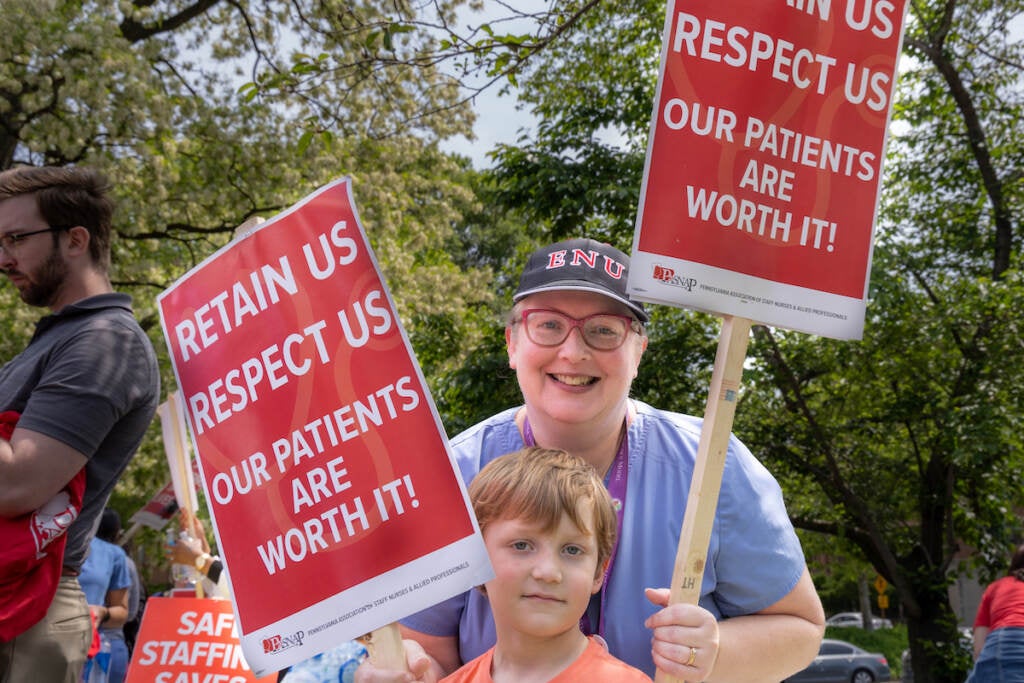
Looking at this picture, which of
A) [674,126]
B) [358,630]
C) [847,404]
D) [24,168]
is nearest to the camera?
[358,630]

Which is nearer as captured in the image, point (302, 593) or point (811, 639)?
point (302, 593)

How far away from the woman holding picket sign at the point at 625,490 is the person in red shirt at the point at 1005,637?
4106 millimetres

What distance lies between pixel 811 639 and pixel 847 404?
10291 mm

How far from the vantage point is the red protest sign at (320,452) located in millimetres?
1922

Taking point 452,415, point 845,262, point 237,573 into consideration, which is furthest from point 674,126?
point 452,415

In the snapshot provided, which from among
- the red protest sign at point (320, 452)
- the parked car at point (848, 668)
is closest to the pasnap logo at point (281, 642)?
the red protest sign at point (320, 452)

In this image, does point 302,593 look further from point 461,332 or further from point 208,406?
point 461,332

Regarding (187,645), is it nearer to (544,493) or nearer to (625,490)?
(625,490)

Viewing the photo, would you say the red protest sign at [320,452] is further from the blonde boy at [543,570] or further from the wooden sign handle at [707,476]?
the wooden sign handle at [707,476]

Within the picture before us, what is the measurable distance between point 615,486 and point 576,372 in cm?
29

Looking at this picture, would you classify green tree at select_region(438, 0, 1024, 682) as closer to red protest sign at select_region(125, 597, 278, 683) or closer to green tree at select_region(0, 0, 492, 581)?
green tree at select_region(0, 0, 492, 581)

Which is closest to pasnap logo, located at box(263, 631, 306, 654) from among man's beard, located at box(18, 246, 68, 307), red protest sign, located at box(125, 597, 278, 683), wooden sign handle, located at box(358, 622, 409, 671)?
wooden sign handle, located at box(358, 622, 409, 671)

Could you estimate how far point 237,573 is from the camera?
6.54ft

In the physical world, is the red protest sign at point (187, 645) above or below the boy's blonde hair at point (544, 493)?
below
